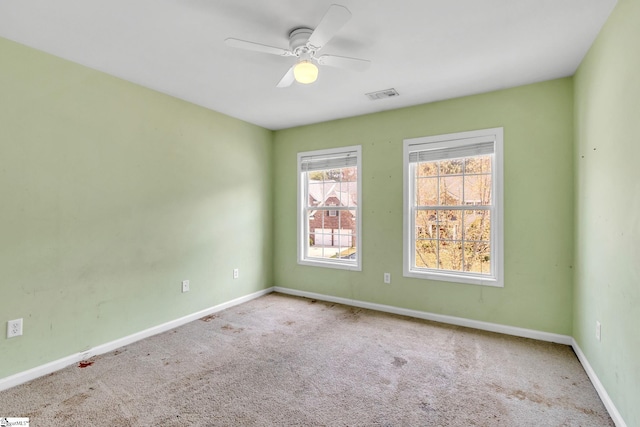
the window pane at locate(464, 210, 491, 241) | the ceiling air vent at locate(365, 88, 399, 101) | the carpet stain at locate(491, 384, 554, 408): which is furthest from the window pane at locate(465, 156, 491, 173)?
the carpet stain at locate(491, 384, 554, 408)

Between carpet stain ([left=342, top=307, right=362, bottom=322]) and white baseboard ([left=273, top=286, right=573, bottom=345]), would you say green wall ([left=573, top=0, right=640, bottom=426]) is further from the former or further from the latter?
carpet stain ([left=342, top=307, right=362, bottom=322])

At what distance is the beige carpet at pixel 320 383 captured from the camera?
1854mm

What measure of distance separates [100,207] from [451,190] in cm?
354

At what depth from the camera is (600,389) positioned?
6.66 ft

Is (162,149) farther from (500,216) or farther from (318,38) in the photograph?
(500,216)

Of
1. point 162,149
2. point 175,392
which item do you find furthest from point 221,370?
point 162,149

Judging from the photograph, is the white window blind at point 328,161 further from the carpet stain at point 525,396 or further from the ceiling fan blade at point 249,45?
the carpet stain at point 525,396

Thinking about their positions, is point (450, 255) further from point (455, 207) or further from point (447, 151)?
point (447, 151)

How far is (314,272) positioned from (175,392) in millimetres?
2438

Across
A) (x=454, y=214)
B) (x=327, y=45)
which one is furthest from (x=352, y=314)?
(x=327, y=45)

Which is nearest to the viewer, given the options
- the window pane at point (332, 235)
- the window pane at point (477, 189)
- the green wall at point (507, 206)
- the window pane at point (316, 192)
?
the green wall at point (507, 206)

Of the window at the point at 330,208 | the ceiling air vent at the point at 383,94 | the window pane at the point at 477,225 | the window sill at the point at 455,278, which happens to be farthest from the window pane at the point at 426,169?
the window sill at the point at 455,278

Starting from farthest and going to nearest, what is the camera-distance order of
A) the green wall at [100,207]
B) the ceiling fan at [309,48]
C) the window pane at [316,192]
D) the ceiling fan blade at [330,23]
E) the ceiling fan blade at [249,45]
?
the window pane at [316,192] → the green wall at [100,207] → the ceiling fan blade at [249,45] → the ceiling fan at [309,48] → the ceiling fan blade at [330,23]

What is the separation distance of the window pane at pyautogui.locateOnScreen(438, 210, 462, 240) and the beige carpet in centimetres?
101
